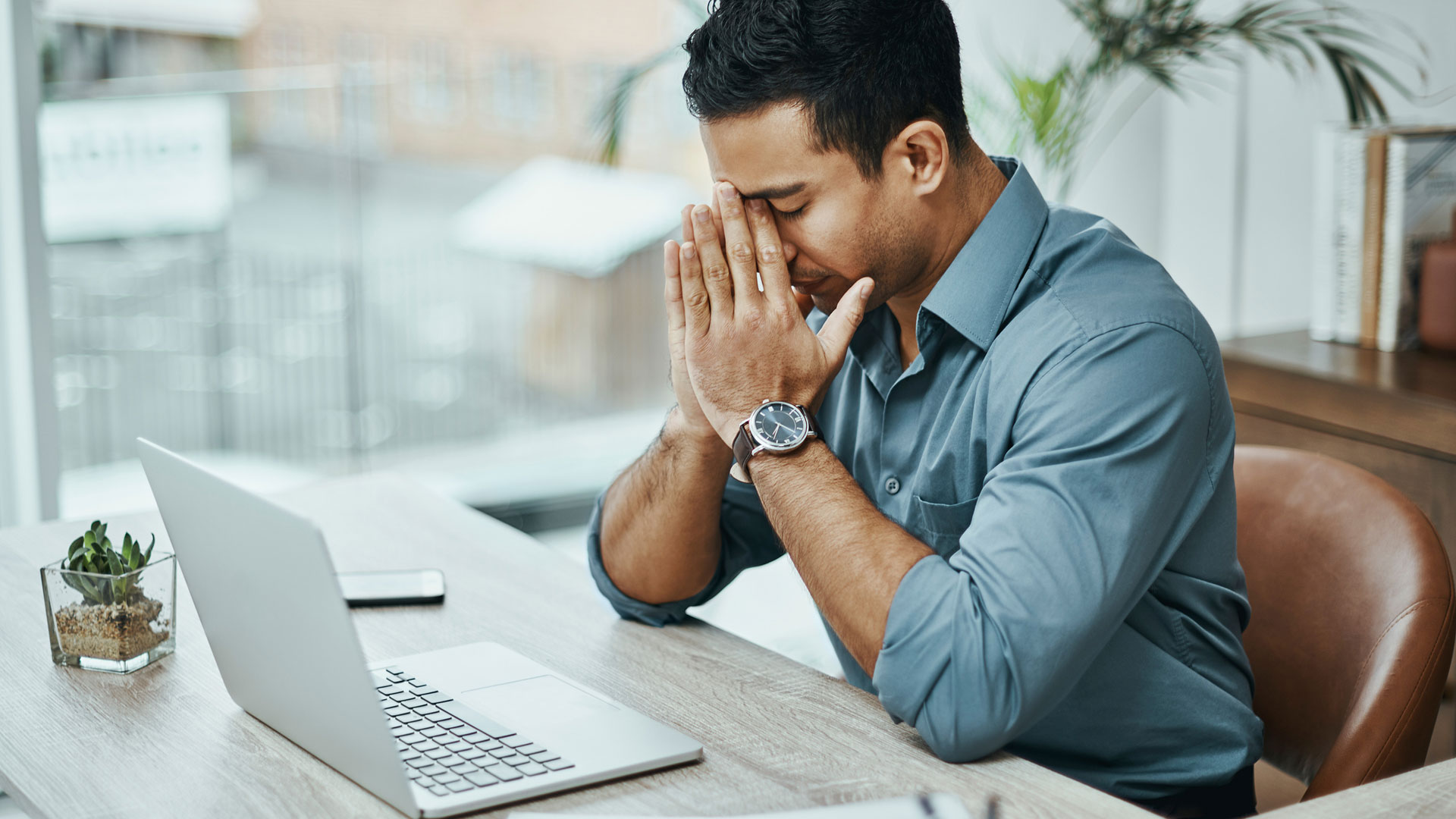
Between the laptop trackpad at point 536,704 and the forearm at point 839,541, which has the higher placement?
the forearm at point 839,541

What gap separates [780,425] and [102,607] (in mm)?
620

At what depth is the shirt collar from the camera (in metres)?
1.21

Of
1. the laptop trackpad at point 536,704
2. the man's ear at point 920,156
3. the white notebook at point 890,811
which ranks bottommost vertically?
the laptop trackpad at point 536,704

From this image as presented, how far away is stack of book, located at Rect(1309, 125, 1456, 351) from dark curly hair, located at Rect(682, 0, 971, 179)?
1.03 meters

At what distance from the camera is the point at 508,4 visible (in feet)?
10.9

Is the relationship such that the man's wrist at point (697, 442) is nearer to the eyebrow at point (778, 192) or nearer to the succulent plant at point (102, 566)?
the eyebrow at point (778, 192)

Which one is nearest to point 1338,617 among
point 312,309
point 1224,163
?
point 1224,163

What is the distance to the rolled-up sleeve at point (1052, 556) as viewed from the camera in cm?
96

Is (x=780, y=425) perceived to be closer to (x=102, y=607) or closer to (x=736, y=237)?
(x=736, y=237)

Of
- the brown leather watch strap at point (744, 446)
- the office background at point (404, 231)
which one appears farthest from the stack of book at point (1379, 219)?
the brown leather watch strap at point (744, 446)

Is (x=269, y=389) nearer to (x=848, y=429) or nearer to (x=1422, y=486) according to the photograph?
(x=848, y=429)

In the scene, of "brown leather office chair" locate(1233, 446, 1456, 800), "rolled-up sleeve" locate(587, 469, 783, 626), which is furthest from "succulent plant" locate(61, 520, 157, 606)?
"brown leather office chair" locate(1233, 446, 1456, 800)

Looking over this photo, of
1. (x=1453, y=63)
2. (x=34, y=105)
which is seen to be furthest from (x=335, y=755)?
(x=1453, y=63)

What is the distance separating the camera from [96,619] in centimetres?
112
